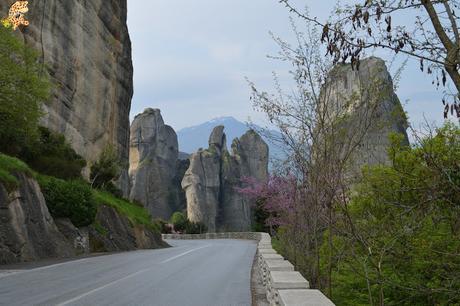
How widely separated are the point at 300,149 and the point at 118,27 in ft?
143

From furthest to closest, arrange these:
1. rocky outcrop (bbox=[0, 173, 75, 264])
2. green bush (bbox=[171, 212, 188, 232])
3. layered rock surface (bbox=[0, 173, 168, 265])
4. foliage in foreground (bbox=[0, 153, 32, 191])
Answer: green bush (bbox=[171, 212, 188, 232]), foliage in foreground (bbox=[0, 153, 32, 191]), layered rock surface (bbox=[0, 173, 168, 265]), rocky outcrop (bbox=[0, 173, 75, 264])

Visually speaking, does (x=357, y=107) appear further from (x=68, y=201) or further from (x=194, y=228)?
(x=194, y=228)

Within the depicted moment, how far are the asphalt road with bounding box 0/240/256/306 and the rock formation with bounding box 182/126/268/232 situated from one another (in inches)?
2580

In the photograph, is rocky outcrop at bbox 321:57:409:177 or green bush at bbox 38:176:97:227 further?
green bush at bbox 38:176:97:227

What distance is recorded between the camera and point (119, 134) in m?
50.7

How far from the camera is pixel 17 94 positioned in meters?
24.4

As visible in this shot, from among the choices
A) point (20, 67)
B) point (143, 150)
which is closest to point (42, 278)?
point (20, 67)

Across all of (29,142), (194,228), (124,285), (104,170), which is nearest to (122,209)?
(104,170)

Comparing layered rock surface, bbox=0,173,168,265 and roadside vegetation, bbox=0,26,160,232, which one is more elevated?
roadside vegetation, bbox=0,26,160,232

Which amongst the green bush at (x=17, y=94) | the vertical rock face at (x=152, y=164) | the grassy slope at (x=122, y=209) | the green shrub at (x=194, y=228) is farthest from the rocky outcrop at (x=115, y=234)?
the vertical rock face at (x=152, y=164)

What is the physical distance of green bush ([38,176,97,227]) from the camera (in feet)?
74.5

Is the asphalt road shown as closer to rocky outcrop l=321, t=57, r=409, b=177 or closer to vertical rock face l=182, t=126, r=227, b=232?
rocky outcrop l=321, t=57, r=409, b=177

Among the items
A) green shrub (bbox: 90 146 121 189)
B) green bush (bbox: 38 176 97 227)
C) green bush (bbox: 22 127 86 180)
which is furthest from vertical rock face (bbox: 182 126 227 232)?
green bush (bbox: 38 176 97 227)

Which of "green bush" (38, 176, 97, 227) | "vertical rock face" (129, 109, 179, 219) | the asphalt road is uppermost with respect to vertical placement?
"vertical rock face" (129, 109, 179, 219)
